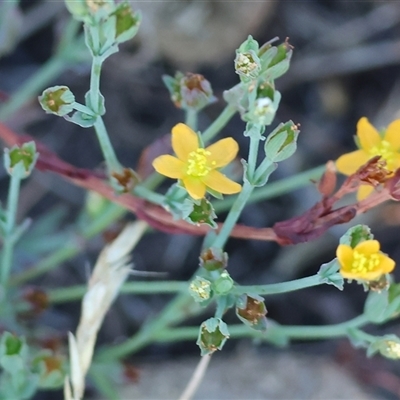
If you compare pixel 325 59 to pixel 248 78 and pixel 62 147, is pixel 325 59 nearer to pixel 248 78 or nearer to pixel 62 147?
pixel 62 147

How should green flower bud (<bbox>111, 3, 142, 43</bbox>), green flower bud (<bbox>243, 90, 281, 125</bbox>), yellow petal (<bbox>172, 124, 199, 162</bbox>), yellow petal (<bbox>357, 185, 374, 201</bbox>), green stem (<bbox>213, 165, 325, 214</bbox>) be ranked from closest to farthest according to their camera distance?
green flower bud (<bbox>243, 90, 281, 125</bbox>) → green flower bud (<bbox>111, 3, 142, 43</bbox>) → yellow petal (<bbox>172, 124, 199, 162</bbox>) → yellow petal (<bbox>357, 185, 374, 201</bbox>) → green stem (<bbox>213, 165, 325, 214</bbox>)

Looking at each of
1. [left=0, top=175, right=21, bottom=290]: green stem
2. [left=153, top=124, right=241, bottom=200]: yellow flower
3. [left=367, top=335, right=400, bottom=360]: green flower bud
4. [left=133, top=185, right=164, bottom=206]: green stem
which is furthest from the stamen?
[left=367, top=335, right=400, bottom=360]: green flower bud

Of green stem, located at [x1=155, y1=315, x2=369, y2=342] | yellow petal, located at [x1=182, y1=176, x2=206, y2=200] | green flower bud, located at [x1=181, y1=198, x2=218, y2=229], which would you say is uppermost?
yellow petal, located at [x1=182, y1=176, x2=206, y2=200]

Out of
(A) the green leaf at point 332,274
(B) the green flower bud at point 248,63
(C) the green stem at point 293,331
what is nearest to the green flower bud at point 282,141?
(B) the green flower bud at point 248,63

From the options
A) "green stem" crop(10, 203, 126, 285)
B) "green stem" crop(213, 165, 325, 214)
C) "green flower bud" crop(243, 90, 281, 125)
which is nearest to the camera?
"green flower bud" crop(243, 90, 281, 125)

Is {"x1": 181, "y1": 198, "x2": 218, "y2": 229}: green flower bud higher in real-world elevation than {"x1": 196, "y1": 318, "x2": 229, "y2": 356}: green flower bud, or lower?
higher

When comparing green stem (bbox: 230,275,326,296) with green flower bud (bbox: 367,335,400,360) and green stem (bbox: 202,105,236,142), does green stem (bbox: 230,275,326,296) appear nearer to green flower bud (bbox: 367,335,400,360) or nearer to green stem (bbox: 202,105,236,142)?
green flower bud (bbox: 367,335,400,360)
